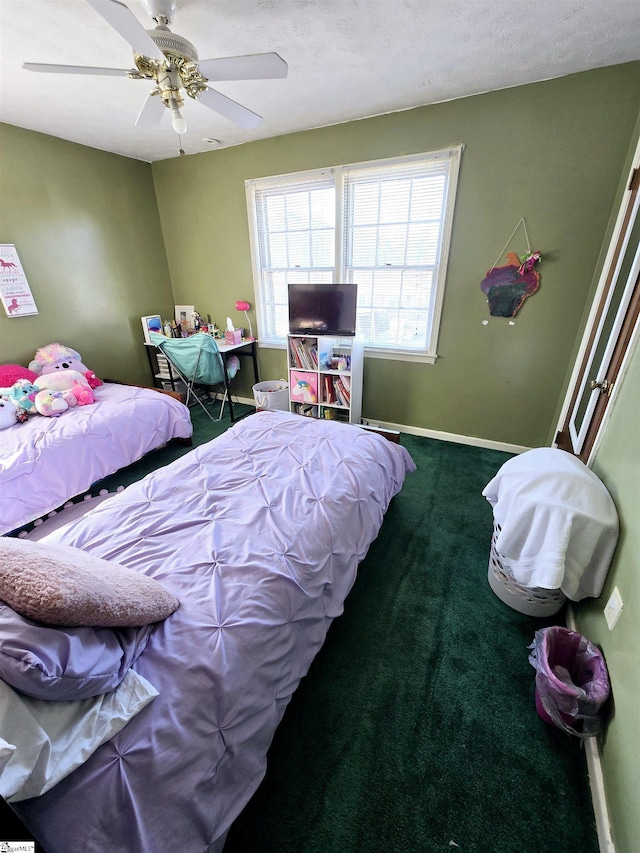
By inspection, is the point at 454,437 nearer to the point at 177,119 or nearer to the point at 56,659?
the point at 177,119

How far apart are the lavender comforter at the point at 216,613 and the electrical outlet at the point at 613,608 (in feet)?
2.89

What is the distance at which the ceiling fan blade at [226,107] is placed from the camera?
161cm

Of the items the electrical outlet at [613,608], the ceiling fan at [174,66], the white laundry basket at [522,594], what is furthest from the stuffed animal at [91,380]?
the electrical outlet at [613,608]

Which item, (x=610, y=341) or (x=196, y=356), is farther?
(x=196, y=356)

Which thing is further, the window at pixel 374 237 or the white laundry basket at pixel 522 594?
the window at pixel 374 237

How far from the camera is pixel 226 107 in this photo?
175 centimetres

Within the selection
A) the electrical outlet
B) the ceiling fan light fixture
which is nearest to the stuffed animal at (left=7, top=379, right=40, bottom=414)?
the ceiling fan light fixture

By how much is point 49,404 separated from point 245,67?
7.92 feet

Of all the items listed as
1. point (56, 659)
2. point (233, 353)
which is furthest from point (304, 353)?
point (56, 659)

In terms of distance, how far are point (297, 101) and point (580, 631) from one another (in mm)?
3469

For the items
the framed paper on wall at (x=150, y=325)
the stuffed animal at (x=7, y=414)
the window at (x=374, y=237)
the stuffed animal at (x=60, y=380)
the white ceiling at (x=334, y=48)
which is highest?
the white ceiling at (x=334, y=48)

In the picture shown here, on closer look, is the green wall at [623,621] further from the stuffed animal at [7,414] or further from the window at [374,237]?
the stuffed animal at [7,414]

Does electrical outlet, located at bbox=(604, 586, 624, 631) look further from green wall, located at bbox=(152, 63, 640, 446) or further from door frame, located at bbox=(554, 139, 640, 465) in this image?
green wall, located at bbox=(152, 63, 640, 446)

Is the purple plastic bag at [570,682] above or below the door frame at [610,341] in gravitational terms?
below
